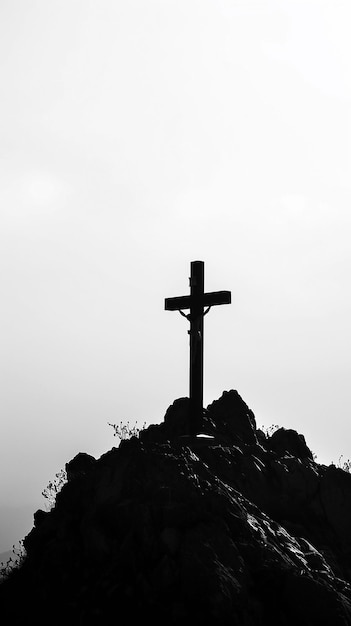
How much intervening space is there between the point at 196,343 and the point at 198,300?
3.93 feet

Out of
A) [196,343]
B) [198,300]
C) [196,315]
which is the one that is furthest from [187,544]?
[198,300]

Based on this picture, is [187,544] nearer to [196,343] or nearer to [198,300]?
[196,343]

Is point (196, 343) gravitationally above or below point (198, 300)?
below

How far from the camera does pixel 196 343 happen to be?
20953 millimetres

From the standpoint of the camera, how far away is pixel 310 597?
1505cm

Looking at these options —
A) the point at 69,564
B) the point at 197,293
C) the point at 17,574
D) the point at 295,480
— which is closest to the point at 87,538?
the point at 69,564

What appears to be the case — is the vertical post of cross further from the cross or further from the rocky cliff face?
the rocky cliff face

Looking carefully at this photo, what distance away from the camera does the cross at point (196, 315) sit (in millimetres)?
20625

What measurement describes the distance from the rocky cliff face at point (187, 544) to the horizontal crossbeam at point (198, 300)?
364 cm

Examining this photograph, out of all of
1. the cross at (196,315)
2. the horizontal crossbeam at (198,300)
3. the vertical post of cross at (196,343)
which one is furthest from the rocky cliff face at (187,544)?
the horizontal crossbeam at (198,300)

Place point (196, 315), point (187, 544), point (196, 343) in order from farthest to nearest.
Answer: point (196, 315)
point (196, 343)
point (187, 544)

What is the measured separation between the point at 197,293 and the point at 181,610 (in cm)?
926

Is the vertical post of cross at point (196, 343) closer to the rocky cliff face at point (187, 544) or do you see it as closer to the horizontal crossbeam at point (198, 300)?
the horizontal crossbeam at point (198, 300)

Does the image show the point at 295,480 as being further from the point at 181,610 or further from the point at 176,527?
the point at 181,610
